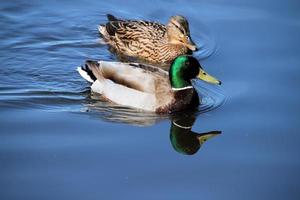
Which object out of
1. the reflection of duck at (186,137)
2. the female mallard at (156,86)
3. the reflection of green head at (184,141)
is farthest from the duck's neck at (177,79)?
the reflection of green head at (184,141)

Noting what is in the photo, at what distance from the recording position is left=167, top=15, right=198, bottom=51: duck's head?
12.3 metres

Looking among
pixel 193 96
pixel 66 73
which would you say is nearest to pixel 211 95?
pixel 193 96

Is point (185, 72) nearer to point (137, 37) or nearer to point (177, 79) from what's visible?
point (177, 79)

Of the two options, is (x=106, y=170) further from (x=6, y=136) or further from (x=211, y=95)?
(x=211, y=95)

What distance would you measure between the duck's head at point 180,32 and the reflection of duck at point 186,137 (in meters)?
2.31

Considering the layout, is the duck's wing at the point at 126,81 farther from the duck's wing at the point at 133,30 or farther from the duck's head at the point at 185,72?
the duck's wing at the point at 133,30

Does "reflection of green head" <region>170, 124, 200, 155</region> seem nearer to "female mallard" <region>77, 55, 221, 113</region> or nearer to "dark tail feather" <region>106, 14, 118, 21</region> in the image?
"female mallard" <region>77, 55, 221, 113</region>

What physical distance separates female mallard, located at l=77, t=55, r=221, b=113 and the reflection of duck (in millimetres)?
392

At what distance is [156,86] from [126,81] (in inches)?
17.0

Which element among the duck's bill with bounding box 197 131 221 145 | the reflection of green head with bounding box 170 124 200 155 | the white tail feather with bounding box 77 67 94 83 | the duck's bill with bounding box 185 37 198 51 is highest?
the duck's bill with bounding box 185 37 198 51

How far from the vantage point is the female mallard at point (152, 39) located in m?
12.4

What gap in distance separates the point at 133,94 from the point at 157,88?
0.34m

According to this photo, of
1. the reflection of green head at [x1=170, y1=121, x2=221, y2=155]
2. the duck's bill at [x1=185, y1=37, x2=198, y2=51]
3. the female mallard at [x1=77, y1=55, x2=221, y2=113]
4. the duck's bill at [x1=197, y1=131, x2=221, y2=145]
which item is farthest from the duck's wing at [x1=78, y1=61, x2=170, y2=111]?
the duck's bill at [x1=185, y1=37, x2=198, y2=51]

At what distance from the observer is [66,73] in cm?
1159
